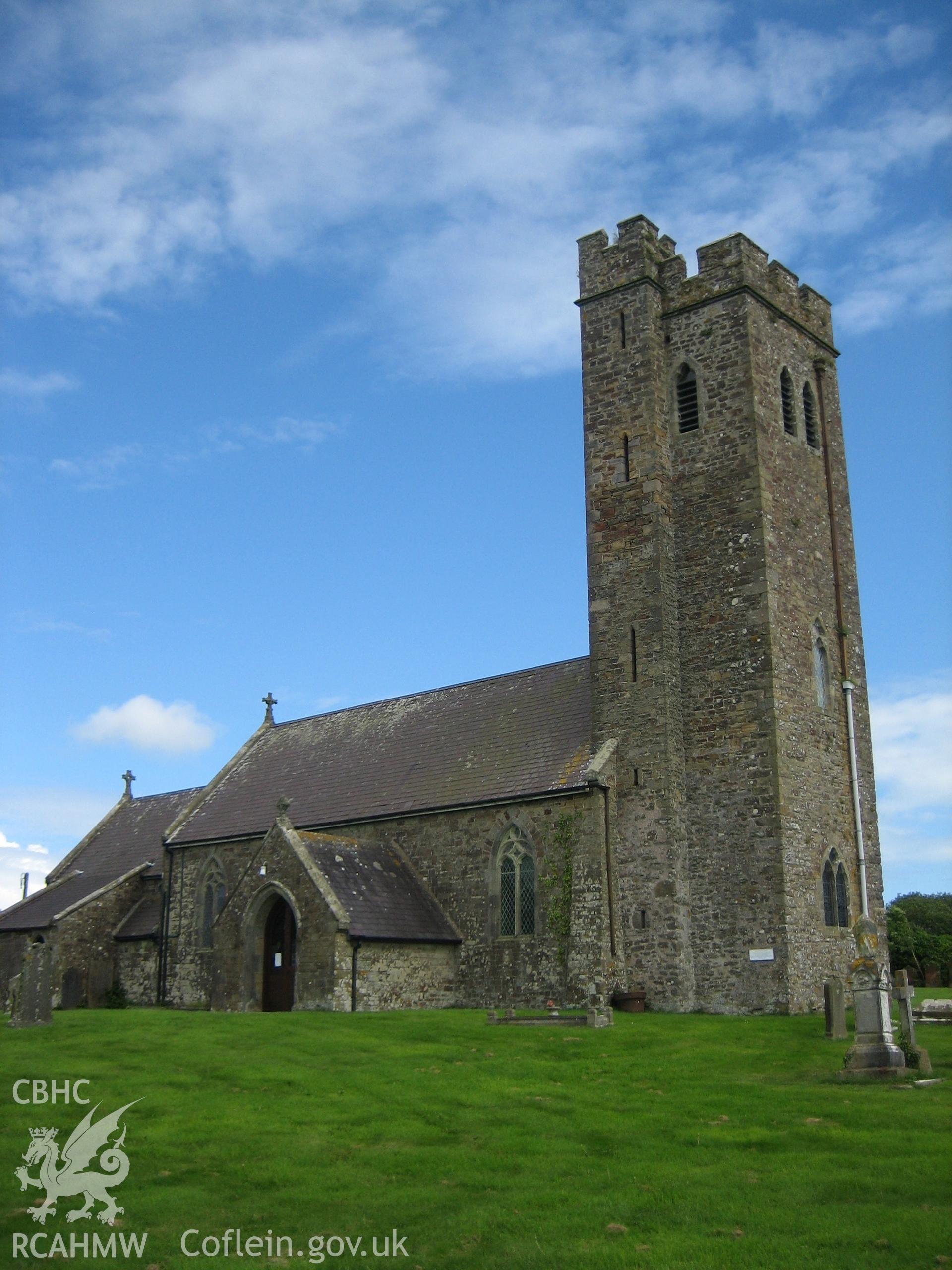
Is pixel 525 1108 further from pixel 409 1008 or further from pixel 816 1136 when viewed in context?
pixel 409 1008

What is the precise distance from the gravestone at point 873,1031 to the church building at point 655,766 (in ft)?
30.5

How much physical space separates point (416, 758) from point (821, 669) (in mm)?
12442

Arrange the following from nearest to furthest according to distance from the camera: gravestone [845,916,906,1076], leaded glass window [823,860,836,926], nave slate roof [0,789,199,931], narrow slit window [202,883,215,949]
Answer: gravestone [845,916,906,1076] < leaded glass window [823,860,836,926] < narrow slit window [202,883,215,949] < nave slate roof [0,789,199,931]

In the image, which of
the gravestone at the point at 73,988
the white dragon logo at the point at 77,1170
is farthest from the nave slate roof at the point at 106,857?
the white dragon logo at the point at 77,1170

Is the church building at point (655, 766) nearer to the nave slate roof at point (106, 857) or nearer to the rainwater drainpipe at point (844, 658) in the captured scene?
the rainwater drainpipe at point (844, 658)

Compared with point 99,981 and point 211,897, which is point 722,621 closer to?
point 211,897

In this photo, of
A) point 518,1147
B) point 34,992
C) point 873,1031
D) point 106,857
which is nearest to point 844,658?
point 873,1031

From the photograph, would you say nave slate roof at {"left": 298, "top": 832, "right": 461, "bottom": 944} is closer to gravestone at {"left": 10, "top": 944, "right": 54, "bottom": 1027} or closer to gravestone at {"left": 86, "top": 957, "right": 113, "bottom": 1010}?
gravestone at {"left": 10, "top": 944, "right": 54, "bottom": 1027}

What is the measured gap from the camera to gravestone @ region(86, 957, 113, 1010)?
38156mm

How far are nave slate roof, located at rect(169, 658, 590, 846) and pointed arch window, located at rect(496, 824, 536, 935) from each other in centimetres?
125

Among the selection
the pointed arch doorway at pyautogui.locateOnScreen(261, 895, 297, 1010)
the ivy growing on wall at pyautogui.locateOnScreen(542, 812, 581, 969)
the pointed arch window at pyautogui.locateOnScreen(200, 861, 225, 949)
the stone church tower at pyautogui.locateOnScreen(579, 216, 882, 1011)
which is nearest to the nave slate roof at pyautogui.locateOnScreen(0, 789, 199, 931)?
the pointed arch window at pyautogui.locateOnScreen(200, 861, 225, 949)

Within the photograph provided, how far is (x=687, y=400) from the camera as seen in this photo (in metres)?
32.2

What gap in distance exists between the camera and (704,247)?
32469 millimetres

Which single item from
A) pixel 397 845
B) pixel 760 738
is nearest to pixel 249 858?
pixel 397 845
